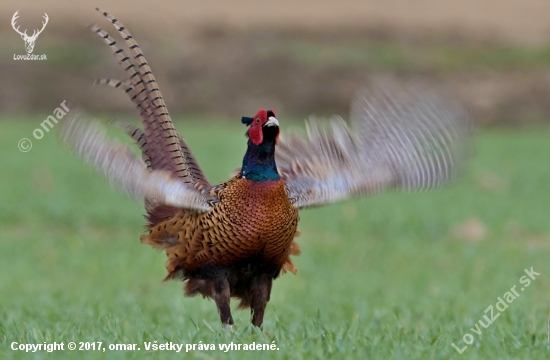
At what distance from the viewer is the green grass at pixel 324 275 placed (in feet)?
14.2

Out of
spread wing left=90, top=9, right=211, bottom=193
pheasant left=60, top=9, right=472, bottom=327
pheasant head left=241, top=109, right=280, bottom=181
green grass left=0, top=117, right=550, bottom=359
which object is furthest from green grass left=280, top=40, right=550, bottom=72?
pheasant head left=241, top=109, right=280, bottom=181

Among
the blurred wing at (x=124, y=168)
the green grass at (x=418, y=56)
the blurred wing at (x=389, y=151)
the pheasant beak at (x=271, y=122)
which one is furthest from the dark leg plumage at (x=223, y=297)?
the green grass at (x=418, y=56)

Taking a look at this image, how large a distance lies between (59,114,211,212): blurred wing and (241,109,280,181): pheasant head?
32 cm

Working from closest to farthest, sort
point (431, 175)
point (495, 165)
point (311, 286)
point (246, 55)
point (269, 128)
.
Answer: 1. point (269, 128)
2. point (431, 175)
3. point (311, 286)
4. point (495, 165)
5. point (246, 55)

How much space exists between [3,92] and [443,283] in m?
27.1

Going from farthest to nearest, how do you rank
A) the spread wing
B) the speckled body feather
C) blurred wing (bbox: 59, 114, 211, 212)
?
the spread wing < blurred wing (bbox: 59, 114, 211, 212) < the speckled body feather

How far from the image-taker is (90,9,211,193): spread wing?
464cm

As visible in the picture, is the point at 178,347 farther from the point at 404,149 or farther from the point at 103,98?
the point at 103,98

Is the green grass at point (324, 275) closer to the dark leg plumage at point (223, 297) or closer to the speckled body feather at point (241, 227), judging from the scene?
the dark leg plumage at point (223, 297)

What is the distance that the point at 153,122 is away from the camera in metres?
4.78

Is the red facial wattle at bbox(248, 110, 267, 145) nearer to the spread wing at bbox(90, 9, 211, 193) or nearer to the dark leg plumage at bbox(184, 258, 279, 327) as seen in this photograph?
the spread wing at bbox(90, 9, 211, 193)

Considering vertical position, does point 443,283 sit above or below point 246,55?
below

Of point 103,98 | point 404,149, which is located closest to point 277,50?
point 103,98

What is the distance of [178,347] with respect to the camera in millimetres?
3975
